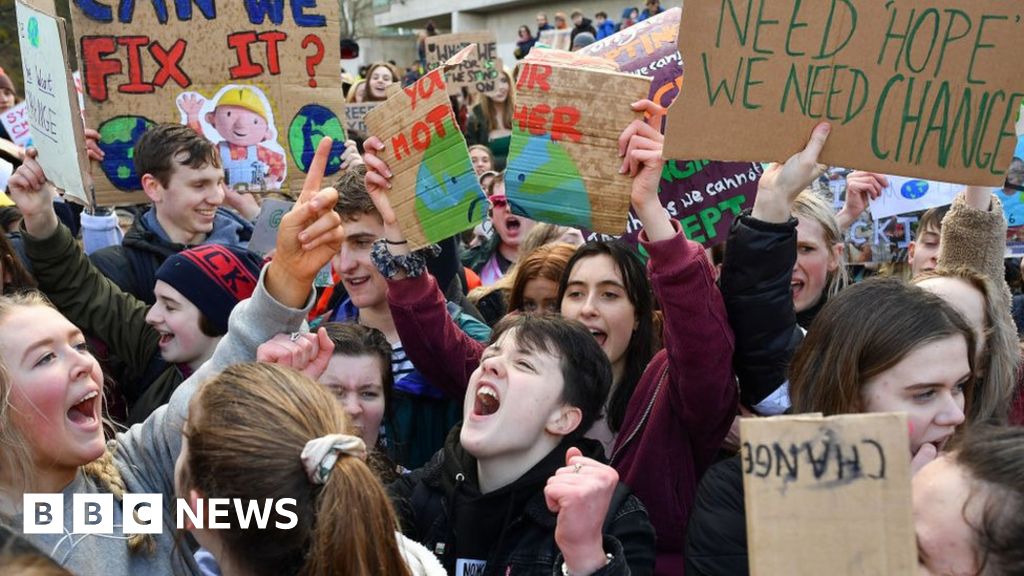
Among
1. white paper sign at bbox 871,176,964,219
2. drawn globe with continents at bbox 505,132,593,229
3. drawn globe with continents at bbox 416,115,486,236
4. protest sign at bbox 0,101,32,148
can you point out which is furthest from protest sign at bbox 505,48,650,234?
protest sign at bbox 0,101,32,148

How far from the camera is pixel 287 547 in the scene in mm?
1911

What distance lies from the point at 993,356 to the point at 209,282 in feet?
8.20

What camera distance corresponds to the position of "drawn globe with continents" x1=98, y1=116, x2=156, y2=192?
4.46 meters

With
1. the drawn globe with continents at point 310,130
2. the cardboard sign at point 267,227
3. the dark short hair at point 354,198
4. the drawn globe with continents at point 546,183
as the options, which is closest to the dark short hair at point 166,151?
the drawn globe with continents at point 310,130

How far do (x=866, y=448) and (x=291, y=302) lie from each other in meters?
1.56

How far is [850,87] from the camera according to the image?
2641mm

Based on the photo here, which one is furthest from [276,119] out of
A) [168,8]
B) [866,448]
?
[866,448]

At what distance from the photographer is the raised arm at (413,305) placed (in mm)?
3225

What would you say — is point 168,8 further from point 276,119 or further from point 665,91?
point 665,91

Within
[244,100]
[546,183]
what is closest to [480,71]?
[244,100]

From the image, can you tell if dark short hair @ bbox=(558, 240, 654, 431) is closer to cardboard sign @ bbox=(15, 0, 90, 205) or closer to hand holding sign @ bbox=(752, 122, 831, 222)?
hand holding sign @ bbox=(752, 122, 831, 222)

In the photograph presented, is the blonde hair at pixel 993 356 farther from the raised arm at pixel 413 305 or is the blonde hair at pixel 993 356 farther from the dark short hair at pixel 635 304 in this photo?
the raised arm at pixel 413 305

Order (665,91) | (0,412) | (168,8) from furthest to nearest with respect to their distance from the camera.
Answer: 1. (168,8)
2. (665,91)
3. (0,412)

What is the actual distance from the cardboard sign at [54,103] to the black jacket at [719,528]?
272 cm
